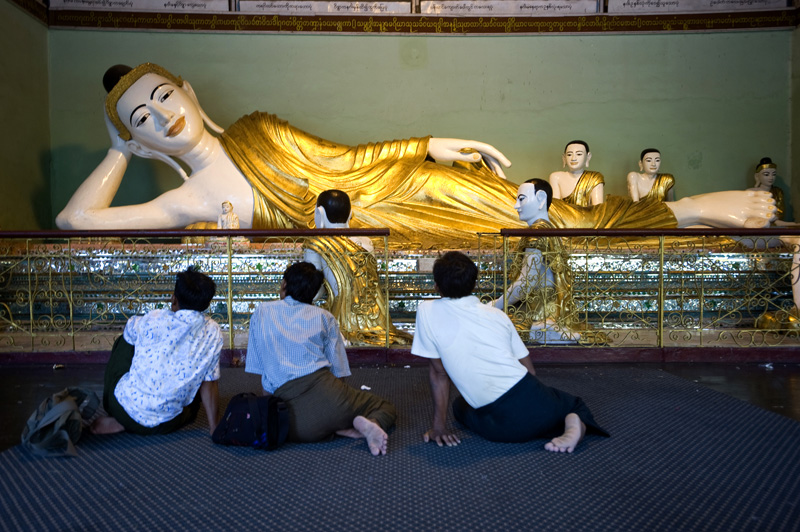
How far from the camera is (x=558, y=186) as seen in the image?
18.7 feet

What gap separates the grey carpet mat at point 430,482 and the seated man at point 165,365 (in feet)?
0.30

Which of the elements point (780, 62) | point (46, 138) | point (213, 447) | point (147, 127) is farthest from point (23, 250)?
point (780, 62)

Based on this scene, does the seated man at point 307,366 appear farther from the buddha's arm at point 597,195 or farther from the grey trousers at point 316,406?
the buddha's arm at point 597,195

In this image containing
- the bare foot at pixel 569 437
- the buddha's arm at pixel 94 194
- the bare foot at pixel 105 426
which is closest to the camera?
the bare foot at pixel 569 437

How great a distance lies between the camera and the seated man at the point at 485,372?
82.6 inches

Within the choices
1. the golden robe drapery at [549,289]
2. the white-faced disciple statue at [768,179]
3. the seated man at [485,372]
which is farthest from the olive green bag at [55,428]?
the white-faced disciple statue at [768,179]

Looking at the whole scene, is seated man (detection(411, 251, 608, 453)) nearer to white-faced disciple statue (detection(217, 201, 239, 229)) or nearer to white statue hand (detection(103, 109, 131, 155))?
white-faced disciple statue (detection(217, 201, 239, 229))

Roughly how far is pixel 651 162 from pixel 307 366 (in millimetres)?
4512

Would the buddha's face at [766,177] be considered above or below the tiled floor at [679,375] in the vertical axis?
above

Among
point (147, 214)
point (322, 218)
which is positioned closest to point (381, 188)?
point (322, 218)

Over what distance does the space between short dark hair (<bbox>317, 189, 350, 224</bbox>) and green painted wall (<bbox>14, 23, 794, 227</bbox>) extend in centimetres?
274

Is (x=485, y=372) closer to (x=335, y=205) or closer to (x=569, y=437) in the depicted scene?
(x=569, y=437)

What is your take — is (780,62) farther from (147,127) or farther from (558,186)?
(147,127)

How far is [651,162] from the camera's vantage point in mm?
5750
